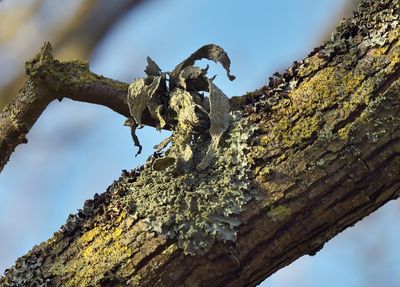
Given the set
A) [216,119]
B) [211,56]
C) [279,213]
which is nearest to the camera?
[279,213]

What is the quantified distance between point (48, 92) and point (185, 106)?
29 centimetres

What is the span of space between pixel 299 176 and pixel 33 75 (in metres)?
0.55

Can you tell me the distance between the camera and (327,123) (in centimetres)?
102

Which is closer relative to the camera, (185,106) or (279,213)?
(279,213)

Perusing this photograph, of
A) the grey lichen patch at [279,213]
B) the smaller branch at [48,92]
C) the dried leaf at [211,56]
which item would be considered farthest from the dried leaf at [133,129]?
the grey lichen patch at [279,213]

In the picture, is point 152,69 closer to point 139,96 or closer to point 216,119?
point 139,96

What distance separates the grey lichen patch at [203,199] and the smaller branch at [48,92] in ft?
0.77

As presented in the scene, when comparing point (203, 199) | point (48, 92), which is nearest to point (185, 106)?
point (203, 199)

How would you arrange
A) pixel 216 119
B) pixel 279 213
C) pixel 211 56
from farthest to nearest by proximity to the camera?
pixel 211 56 → pixel 216 119 → pixel 279 213

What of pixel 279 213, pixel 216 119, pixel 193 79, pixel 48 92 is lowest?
pixel 279 213

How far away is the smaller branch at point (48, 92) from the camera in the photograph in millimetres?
1243

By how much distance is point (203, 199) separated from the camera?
1.04 m

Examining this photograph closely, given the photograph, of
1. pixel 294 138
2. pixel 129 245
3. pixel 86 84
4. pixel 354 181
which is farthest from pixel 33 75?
pixel 354 181

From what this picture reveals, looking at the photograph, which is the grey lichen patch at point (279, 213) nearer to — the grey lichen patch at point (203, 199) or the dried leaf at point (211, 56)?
the grey lichen patch at point (203, 199)
